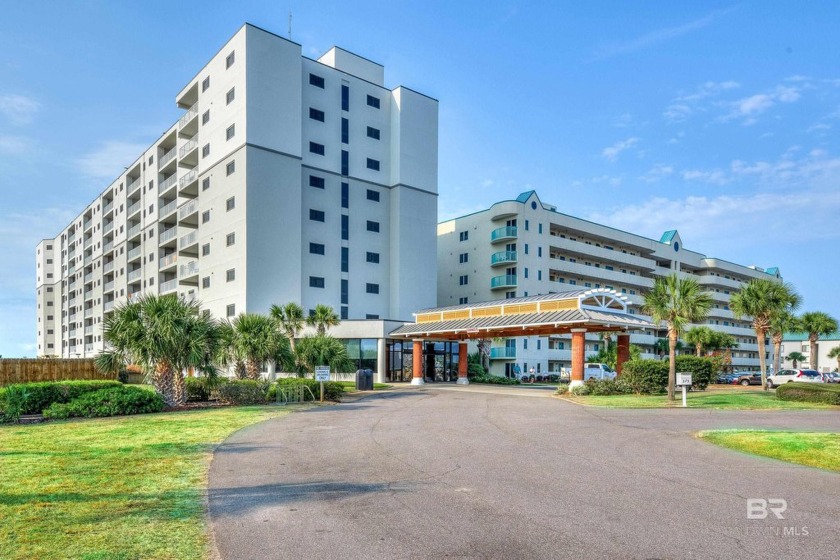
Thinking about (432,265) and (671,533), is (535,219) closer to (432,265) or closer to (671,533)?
(432,265)

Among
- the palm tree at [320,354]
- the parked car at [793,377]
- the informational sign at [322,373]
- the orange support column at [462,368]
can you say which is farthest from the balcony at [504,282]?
the informational sign at [322,373]

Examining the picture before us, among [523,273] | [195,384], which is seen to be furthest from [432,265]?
[195,384]

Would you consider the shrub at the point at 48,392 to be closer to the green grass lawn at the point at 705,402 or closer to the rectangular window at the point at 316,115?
the green grass lawn at the point at 705,402

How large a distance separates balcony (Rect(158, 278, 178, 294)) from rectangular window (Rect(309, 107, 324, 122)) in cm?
2140

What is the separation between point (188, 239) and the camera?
55469 mm

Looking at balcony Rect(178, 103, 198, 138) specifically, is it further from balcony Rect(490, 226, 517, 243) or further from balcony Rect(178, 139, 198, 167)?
balcony Rect(490, 226, 517, 243)

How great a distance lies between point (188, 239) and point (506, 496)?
5269 centimetres

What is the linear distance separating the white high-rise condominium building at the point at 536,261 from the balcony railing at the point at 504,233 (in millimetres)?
109

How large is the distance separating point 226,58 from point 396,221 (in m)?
20.5

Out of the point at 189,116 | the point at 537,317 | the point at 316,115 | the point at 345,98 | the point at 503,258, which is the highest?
the point at 345,98

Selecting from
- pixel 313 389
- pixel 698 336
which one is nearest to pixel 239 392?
pixel 313 389

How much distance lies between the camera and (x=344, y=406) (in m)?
24.8

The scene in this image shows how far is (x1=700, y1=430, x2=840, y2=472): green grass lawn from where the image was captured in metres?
12.0

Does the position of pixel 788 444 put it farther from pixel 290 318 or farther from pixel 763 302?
pixel 763 302
